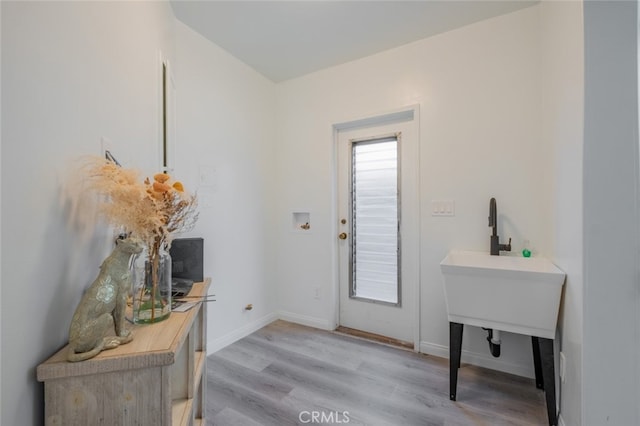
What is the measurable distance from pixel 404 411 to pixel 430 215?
54.8 inches

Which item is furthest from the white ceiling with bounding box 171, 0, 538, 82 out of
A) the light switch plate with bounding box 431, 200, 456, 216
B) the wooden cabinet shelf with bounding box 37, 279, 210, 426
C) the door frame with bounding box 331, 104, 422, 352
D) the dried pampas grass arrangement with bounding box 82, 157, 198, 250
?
the wooden cabinet shelf with bounding box 37, 279, 210, 426

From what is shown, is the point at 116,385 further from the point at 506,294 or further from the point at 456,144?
the point at 456,144

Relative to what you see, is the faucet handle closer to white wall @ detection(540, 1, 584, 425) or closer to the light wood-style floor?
white wall @ detection(540, 1, 584, 425)

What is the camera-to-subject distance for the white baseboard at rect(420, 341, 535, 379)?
76.2 inches

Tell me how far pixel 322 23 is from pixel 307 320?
270 centimetres

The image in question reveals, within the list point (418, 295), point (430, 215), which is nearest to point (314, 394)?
point (418, 295)

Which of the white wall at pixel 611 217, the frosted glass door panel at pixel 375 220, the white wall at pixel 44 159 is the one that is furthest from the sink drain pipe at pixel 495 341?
the white wall at pixel 44 159

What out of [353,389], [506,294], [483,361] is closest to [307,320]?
[353,389]

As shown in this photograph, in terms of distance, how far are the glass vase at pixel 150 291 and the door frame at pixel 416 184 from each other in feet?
6.11

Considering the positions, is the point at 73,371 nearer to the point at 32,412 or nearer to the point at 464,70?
the point at 32,412

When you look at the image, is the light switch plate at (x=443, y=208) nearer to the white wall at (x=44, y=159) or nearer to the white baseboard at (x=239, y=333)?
the white baseboard at (x=239, y=333)

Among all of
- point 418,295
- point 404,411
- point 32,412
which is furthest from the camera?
point 418,295

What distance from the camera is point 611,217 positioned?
3.47ft

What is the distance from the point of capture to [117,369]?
27.8 inches
